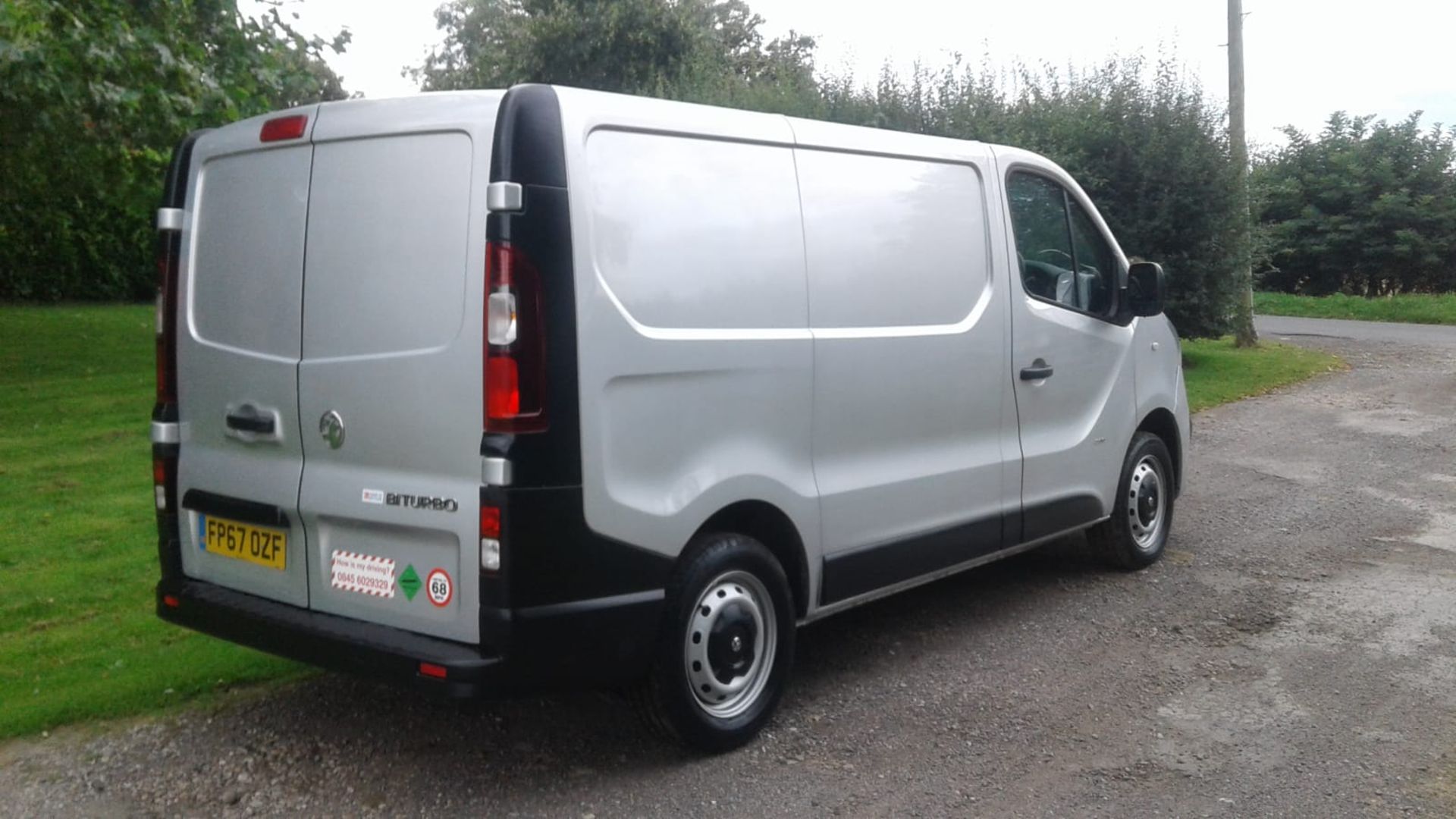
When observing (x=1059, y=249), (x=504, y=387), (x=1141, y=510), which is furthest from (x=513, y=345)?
(x=1141, y=510)

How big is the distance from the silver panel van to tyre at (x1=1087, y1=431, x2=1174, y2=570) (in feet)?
5.60

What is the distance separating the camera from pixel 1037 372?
6027 mm

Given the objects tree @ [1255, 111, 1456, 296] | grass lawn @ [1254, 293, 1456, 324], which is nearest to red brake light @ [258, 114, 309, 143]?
grass lawn @ [1254, 293, 1456, 324]

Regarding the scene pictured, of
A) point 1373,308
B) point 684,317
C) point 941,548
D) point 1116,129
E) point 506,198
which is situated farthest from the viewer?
point 1373,308

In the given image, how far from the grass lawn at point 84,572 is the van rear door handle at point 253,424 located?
1286mm

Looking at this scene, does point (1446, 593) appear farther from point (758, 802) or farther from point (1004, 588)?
point (758, 802)

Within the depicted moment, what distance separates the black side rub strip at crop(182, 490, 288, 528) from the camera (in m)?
4.42

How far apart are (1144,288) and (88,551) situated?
578 centimetres

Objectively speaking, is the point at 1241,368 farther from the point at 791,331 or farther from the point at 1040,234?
the point at 791,331

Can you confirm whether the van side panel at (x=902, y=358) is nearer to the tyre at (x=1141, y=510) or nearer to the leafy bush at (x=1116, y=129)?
A: the tyre at (x=1141, y=510)

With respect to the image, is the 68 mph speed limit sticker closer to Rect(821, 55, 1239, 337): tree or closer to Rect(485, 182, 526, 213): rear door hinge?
Rect(485, 182, 526, 213): rear door hinge

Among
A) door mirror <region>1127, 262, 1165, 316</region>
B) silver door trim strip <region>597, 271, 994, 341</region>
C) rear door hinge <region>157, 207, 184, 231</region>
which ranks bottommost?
silver door trim strip <region>597, 271, 994, 341</region>

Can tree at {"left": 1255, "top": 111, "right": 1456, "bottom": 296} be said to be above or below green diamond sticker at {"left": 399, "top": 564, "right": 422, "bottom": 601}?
above

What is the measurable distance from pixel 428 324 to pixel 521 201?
0.48m
